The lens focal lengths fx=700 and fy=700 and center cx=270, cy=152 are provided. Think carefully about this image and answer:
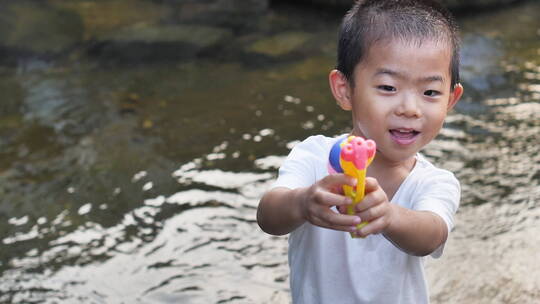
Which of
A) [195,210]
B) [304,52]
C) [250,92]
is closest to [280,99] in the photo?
[250,92]

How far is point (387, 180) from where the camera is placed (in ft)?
6.19

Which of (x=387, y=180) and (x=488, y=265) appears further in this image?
(x=488, y=265)

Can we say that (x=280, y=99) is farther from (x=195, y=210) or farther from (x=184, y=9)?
(x=184, y=9)

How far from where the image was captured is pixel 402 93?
5.65 ft

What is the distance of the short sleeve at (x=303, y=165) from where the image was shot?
1783mm

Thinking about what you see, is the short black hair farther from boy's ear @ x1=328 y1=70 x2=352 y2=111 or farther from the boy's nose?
the boy's nose

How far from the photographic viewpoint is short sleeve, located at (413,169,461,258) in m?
1.72

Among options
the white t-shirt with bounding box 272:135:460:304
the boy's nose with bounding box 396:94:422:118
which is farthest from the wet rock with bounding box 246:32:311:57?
the boy's nose with bounding box 396:94:422:118

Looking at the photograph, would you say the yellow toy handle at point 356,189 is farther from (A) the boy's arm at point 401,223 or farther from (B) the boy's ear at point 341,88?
(B) the boy's ear at point 341,88

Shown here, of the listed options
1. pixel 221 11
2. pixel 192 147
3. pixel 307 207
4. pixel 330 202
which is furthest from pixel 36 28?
pixel 330 202

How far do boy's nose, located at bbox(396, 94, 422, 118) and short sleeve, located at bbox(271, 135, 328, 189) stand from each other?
27 cm

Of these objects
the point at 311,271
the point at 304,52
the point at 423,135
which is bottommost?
the point at 304,52

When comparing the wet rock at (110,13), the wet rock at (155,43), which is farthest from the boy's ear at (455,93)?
the wet rock at (110,13)

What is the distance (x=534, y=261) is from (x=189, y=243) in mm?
1536
